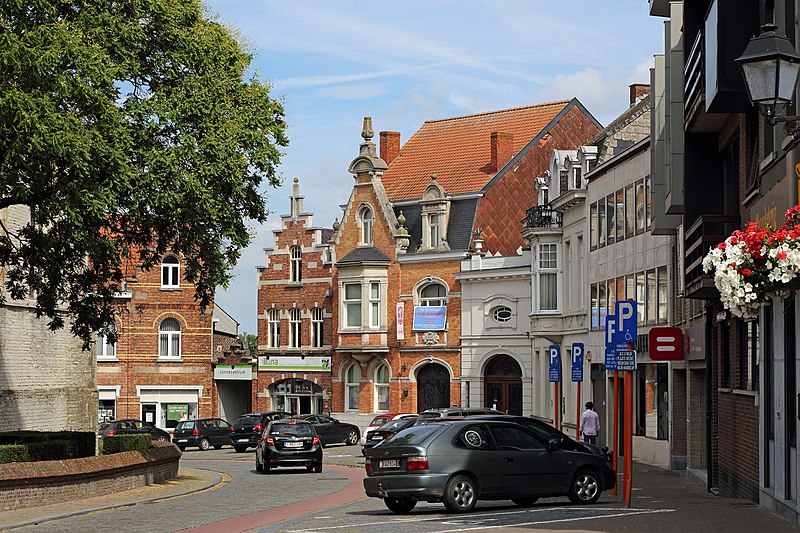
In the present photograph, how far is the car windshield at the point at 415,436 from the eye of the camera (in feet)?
71.6

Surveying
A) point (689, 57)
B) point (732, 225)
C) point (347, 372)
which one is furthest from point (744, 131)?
point (347, 372)

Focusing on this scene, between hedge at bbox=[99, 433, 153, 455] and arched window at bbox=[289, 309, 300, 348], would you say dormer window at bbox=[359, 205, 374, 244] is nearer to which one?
arched window at bbox=[289, 309, 300, 348]

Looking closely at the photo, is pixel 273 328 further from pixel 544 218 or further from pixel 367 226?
pixel 544 218

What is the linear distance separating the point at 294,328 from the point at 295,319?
47cm

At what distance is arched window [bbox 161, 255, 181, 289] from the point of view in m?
69.6

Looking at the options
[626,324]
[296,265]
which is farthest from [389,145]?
[626,324]

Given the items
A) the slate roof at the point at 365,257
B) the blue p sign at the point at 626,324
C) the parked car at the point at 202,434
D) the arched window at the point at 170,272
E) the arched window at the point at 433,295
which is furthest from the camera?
the arched window at the point at 170,272

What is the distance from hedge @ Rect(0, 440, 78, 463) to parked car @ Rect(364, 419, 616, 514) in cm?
739

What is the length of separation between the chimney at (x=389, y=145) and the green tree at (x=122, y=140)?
41.6m

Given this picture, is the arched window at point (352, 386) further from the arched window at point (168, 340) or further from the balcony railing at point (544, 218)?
the balcony railing at point (544, 218)

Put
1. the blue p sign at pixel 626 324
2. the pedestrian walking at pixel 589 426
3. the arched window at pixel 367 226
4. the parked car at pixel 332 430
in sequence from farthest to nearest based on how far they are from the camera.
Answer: the arched window at pixel 367 226 → the parked car at pixel 332 430 → the pedestrian walking at pixel 589 426 → the blue p sign at pixel 626 324

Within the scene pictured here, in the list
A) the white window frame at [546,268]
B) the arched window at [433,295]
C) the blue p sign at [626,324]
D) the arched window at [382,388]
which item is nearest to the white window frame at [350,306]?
the arched window at [382,388]

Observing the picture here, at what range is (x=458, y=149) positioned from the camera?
6719 cm

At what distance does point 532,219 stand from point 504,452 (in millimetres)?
32074
